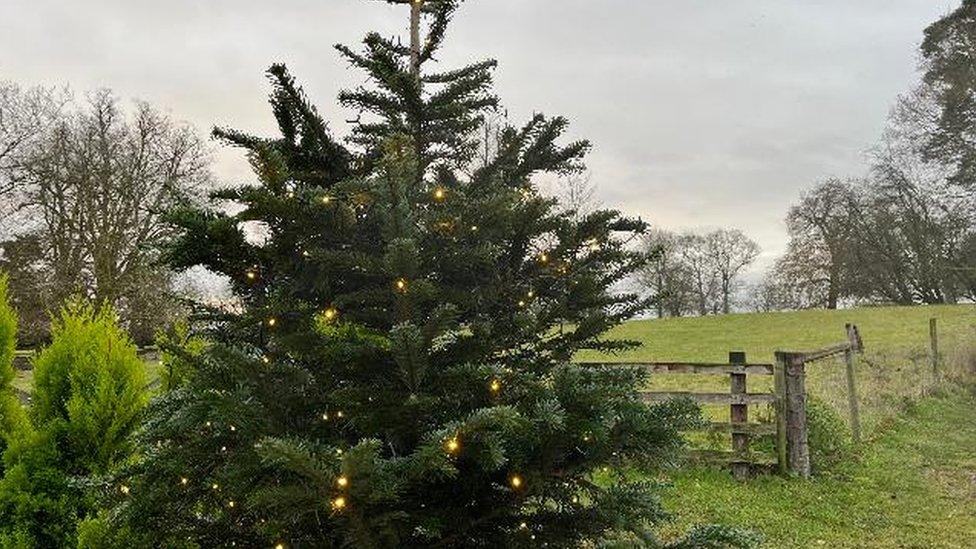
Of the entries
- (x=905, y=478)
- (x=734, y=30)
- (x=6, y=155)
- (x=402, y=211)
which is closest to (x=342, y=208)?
(x=402, y=211)

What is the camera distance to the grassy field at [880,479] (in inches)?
251

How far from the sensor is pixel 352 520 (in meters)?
1.96

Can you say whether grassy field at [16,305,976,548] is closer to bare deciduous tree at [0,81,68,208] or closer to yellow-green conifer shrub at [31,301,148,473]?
yellow-green conifer shrub at [31,301,148,473]

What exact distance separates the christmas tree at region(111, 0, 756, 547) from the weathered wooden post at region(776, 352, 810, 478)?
21.1 ft

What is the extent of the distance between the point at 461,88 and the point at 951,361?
18.6m

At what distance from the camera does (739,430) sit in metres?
8.52

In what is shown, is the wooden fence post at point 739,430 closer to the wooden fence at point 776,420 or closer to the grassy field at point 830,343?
the wooden fence at point 776,420

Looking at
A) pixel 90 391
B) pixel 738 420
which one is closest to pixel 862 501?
pixel 738 420

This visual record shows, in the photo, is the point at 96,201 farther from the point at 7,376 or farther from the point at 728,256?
the point at 728,256

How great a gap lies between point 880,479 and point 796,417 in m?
1.33

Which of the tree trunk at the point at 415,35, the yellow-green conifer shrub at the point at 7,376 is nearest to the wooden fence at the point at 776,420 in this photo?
the tree trunk at the point at 415,35

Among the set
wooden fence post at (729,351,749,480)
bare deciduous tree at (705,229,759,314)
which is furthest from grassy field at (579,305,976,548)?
bare deciduous tree at (705,229,759,314)

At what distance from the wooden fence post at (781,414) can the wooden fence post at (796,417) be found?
44 millimetres

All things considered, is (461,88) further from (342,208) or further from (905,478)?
(905,478)
